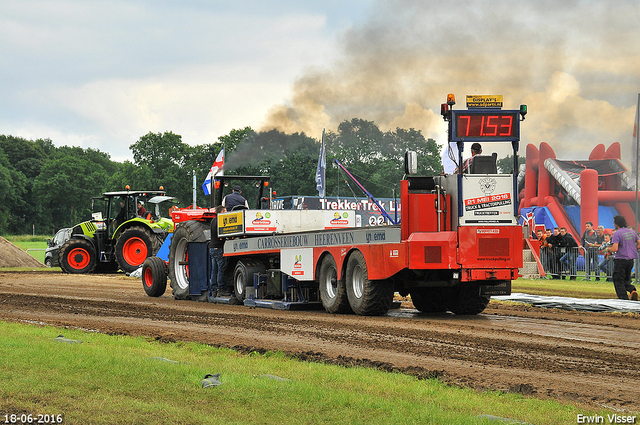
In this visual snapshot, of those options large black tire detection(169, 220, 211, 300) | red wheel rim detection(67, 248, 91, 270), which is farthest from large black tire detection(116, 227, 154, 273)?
large black tire detection(169, 220, 211, 300)

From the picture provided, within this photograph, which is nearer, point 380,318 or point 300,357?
point 300,357

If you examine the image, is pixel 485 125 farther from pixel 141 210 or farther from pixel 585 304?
pixel 141 210

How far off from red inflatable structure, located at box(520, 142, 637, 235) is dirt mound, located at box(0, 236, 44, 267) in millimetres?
26037

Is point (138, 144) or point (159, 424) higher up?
point (138, 144)

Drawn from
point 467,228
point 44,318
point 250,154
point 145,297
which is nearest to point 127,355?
point 44,318

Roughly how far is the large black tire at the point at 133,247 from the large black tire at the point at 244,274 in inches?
423

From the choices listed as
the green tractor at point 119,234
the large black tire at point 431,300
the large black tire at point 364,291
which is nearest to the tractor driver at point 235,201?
the large black tire at point 364,291

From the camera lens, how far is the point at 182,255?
1948 centimetres

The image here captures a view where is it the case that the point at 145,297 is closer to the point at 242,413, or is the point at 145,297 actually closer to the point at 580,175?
the point at 242,413

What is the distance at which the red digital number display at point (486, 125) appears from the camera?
13.2 metres

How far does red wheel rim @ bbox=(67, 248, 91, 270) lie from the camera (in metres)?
30.5

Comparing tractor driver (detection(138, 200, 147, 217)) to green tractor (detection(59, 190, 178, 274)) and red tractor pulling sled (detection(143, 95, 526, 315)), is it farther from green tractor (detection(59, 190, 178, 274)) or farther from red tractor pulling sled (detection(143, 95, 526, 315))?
red tractor pulling sled (detection(143, 95, 526, 315))

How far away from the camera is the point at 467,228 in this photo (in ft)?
42.6

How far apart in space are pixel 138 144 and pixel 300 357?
280 feet
